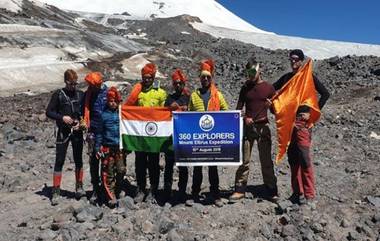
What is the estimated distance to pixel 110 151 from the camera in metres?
7.34

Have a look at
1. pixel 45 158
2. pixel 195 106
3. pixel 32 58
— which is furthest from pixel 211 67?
pixel 32 58

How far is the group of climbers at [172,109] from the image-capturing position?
7.15m

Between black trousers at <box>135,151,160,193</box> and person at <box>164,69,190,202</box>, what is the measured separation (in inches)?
5.4

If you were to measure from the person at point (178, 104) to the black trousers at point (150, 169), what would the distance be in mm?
136

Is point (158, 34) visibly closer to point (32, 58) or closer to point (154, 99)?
point (32, 58)

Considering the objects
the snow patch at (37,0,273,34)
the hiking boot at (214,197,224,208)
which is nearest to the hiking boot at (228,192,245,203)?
the hiking boot at (214,197,224,208)

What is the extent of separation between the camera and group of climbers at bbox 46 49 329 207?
715 centimetres

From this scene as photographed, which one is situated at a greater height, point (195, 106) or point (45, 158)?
point (195, 106)

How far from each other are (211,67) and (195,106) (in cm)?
54

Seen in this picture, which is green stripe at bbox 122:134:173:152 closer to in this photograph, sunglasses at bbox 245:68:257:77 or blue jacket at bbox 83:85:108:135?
blue jacket at bbox 83:85:108:135

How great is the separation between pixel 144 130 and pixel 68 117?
1.02m

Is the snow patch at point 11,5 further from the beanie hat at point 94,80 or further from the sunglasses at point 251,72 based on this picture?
the sunglasses at point 251,72

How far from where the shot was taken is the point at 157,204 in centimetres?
738

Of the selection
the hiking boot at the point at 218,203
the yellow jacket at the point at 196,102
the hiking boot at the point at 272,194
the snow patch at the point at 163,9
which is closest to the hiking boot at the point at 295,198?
the hiking boot at the point at 272,194
